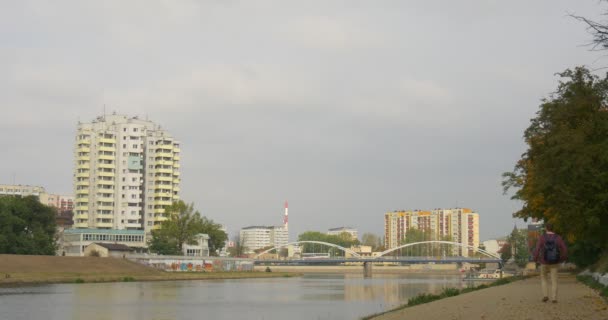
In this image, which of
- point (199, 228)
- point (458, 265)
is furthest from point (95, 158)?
point (458, 265)

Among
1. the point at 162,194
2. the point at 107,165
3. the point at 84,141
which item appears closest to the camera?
the point at 107,165

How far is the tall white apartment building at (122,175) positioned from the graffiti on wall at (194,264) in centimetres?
2086

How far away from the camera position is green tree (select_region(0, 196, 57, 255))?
100625 mm

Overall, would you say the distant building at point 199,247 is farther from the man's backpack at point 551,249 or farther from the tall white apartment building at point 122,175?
the man's backpack at point 551,249

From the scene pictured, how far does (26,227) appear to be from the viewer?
4235 inches

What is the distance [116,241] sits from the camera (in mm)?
139625

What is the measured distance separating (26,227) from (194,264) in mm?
27874

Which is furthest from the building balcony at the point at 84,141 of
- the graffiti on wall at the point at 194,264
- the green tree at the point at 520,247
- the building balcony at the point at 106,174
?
the green tree at the point at 520,247

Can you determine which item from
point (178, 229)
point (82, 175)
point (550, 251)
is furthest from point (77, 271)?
point (550, 251)

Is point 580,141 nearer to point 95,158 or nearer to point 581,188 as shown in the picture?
point 581,188

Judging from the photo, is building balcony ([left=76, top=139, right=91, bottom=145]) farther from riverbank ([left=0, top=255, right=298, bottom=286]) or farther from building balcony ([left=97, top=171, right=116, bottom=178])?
riverbank ([left=0, top=255, right=298, bottom=286])

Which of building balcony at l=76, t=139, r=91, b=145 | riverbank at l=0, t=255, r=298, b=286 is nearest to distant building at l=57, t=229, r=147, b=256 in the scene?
building balcony at l=76, t=139, r=91, b=145

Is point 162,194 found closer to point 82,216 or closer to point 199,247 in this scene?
point 199,247

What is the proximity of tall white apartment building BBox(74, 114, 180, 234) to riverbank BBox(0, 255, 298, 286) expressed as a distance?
32223mm
